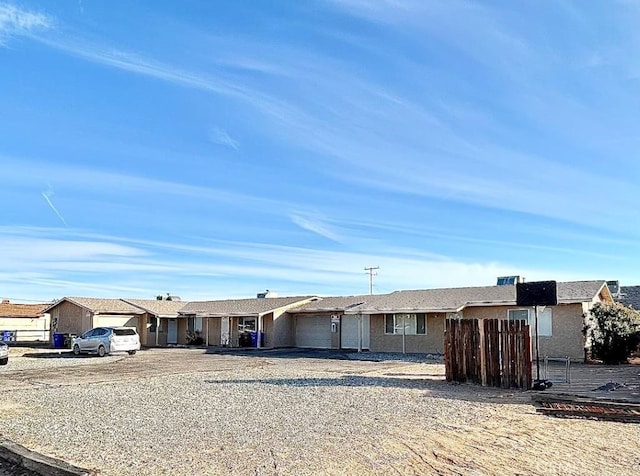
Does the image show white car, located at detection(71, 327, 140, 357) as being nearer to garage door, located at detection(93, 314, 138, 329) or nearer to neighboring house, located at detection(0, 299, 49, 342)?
garage door, located at detection(93, 314, 138, 329)

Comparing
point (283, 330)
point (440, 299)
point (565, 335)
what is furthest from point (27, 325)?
point (565, 335)

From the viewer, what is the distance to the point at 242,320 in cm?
3881

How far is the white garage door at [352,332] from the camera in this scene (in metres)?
32.9

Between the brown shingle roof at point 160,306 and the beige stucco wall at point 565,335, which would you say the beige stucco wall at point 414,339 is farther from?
the brown shingle roof at point 160,306

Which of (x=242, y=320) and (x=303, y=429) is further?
(x=242, y=320)

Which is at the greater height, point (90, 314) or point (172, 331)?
point (90, 314)

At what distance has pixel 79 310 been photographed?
38781 mm

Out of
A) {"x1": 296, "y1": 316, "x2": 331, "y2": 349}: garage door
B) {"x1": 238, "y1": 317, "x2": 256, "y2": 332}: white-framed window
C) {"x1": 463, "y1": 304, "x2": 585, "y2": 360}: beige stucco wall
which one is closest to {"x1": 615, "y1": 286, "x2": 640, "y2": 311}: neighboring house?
{"x1": 463, "y1": 304, "x2": 585, "y2": 360}: beige stucco wall

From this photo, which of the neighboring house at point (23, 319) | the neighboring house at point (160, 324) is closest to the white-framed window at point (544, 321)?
the neighboring house at point (160, 324)

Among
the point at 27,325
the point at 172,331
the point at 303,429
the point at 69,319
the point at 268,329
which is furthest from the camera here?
the point at 27,325

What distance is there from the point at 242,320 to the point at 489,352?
25264 mm

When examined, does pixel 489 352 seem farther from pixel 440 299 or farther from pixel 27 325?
pixel 27 325

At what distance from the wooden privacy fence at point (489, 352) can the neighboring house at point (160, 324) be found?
91.0 ft

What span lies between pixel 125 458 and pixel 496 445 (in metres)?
4.75
